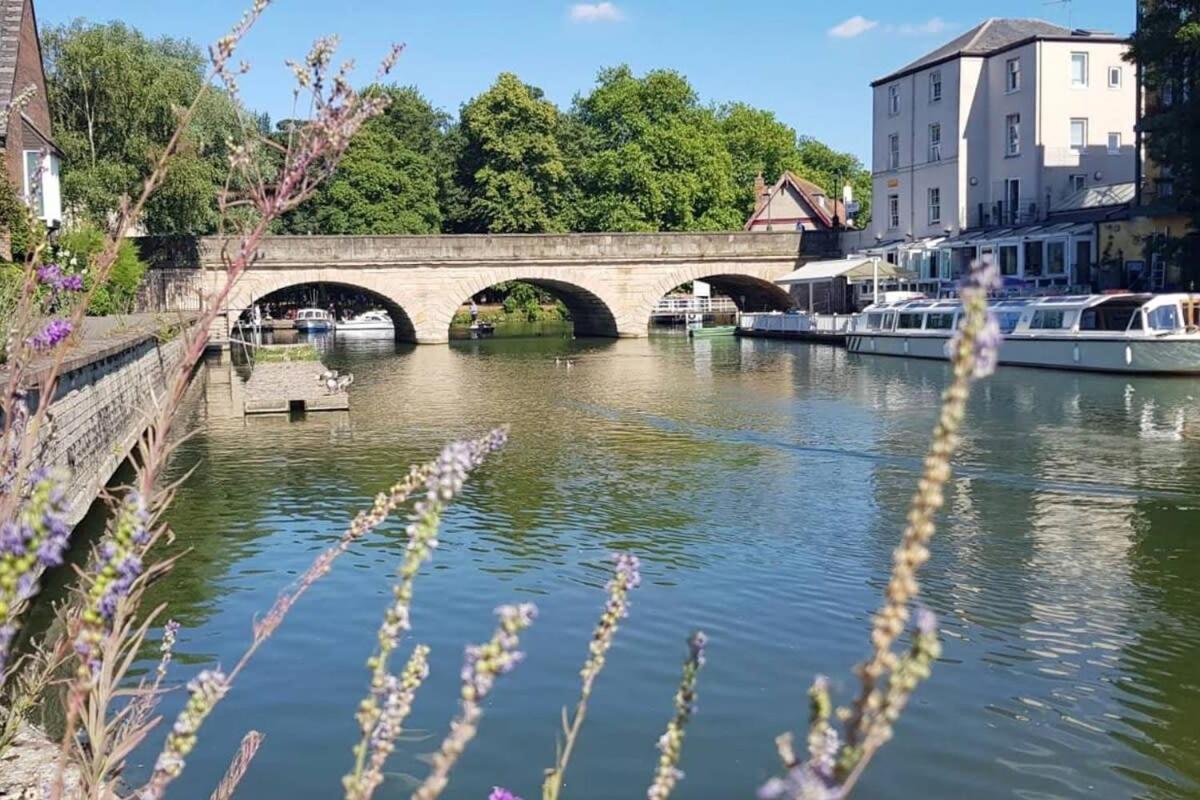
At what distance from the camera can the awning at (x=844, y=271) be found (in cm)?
4800

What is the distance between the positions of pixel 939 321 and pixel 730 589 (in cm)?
2973

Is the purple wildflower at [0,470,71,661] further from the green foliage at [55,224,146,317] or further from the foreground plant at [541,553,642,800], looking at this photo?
the green foliage at [55,224,146,317]

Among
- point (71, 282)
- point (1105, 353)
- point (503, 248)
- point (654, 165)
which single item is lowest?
point (1105, 353)

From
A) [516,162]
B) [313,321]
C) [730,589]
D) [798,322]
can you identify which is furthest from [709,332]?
[730,589]

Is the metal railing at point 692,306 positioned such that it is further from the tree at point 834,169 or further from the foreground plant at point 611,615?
the foreground plant at point 611,615

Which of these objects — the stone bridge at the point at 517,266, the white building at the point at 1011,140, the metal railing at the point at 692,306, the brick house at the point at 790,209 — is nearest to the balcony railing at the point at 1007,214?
the white building at the point at 1011,140

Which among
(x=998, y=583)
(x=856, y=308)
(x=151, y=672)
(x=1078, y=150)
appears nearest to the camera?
(x=151, y=672)

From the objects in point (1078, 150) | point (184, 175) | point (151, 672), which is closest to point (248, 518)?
point (151, 672)

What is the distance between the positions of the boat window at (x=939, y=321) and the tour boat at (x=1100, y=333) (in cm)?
6

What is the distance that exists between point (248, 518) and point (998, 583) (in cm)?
794

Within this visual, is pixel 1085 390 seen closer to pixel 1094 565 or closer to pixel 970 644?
pixel 1094 565

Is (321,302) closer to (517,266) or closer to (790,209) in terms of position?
(790,209)

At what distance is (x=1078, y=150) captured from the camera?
46719 mm

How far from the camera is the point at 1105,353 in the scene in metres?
30.9
